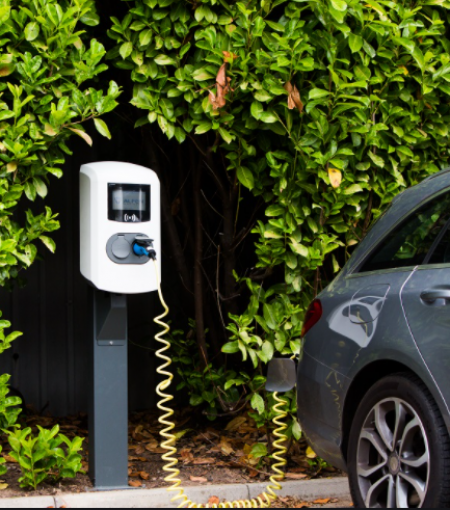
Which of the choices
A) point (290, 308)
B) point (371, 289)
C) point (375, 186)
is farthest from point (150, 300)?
point (371, 289)

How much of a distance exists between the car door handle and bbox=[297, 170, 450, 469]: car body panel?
0.09 m

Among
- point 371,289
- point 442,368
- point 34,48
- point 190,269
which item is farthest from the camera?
point 190,269

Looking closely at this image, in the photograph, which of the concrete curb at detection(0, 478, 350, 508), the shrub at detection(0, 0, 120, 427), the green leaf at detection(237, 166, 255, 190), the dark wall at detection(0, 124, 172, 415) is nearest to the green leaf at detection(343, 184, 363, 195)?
the green leaf at detection(237, 166, 255, 190)

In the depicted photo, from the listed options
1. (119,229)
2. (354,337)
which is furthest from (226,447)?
(354,337)

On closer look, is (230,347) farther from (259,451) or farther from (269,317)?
(259,451)

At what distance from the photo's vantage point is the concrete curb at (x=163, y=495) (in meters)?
4.51

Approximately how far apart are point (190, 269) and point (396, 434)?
3.21 metres

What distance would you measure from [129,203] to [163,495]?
1606 millimetres

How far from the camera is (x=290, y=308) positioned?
5281 millimetres

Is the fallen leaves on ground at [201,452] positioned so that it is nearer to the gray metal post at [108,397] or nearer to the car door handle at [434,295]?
the gray metal post at [108,397]

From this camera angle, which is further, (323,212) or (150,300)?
(150,300)

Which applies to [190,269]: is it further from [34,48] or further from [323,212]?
[34,48]

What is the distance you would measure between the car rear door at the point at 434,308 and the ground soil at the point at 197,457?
6.20 feet

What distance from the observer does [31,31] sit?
459 centimetres
